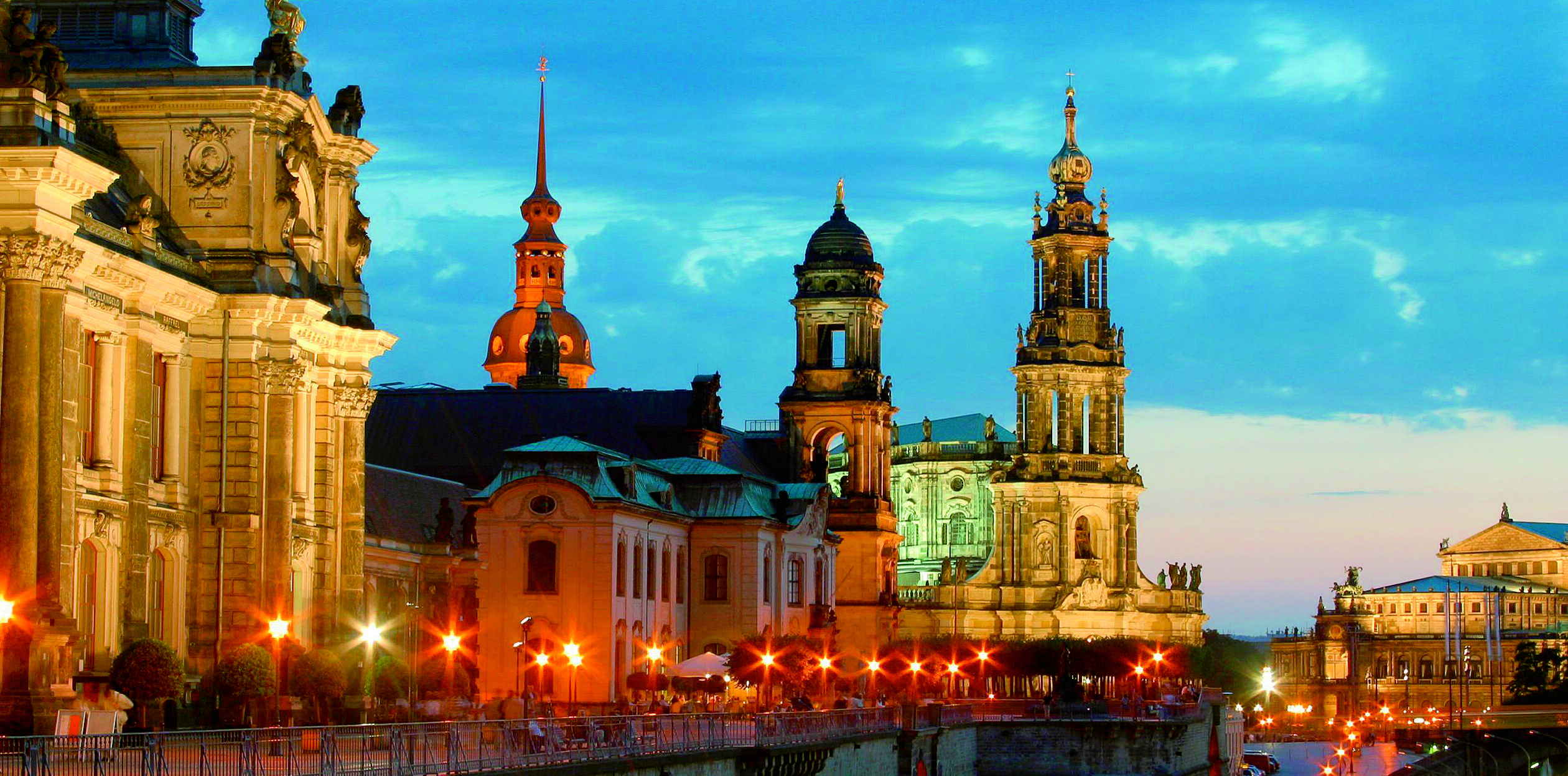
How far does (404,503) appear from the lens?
90250mm

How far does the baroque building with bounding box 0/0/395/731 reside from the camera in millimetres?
44281

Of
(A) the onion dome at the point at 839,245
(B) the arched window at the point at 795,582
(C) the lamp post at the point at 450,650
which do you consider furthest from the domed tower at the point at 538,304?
(C) the lamp post at the point at 450,650

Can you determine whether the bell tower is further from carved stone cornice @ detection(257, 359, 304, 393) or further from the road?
carved stone cornice @ detection(257, 359, 304, 393)

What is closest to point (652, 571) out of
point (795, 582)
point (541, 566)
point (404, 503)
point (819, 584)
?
point (541, 566)

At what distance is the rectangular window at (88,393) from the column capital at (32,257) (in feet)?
11.3

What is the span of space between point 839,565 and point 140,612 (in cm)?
8055

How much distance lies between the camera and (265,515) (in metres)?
55.3

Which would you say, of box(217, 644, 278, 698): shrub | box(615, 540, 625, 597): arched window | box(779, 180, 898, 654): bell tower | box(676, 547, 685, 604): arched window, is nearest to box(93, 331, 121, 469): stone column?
box(217, 644, 278, 698): shrub

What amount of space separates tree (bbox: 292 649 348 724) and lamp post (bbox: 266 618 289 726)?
0.49 meters

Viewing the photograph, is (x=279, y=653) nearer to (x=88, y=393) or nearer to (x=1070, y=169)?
(x=88, y=393)

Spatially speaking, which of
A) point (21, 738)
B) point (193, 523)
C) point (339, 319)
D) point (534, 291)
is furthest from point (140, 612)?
point (534, 291)

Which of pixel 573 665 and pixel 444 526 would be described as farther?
pixel 444 526

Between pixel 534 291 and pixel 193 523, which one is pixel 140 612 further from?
pixel 534 291

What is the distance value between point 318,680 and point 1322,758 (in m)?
109
